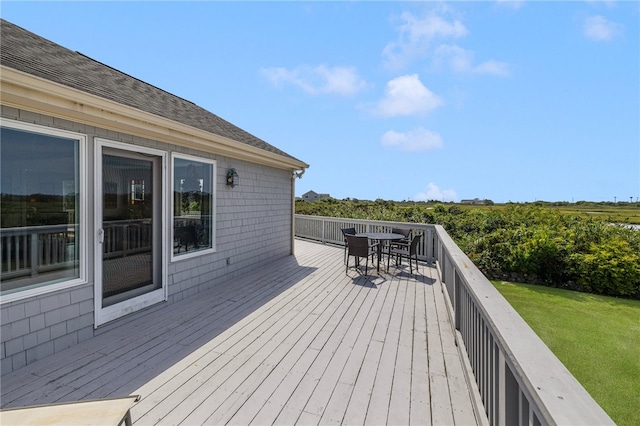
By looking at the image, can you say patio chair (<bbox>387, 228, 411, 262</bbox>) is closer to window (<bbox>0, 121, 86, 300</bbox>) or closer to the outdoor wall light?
the outdoor wall light

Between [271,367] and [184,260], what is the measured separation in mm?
2654

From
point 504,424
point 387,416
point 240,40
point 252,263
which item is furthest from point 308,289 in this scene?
point 240,40

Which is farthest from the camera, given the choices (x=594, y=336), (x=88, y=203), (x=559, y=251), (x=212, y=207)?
(x=559, y=251)

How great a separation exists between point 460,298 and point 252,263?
454 cm

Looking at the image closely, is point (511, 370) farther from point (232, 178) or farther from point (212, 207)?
point (232, 178)


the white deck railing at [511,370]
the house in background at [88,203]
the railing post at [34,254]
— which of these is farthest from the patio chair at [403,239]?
the railing post at [34,254]

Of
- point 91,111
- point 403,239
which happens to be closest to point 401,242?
point 403,239

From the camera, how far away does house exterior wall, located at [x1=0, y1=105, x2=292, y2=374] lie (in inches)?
110

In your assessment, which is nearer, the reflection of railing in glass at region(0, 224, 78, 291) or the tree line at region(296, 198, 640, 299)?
the reflection of railing in glass at region(0, 224, 78, 291)

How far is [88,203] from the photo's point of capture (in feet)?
10.8

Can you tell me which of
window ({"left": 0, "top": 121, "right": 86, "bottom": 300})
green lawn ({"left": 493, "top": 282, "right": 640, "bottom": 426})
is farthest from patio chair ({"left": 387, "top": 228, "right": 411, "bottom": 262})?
window ({"left": 0, "top": 121, "right": 86, "bottom": 300})

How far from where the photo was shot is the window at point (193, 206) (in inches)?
183

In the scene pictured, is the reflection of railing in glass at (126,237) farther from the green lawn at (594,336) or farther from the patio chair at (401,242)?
the green lawn at (594,336)

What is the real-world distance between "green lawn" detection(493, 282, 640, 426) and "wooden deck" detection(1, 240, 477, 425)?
1.77 meters
